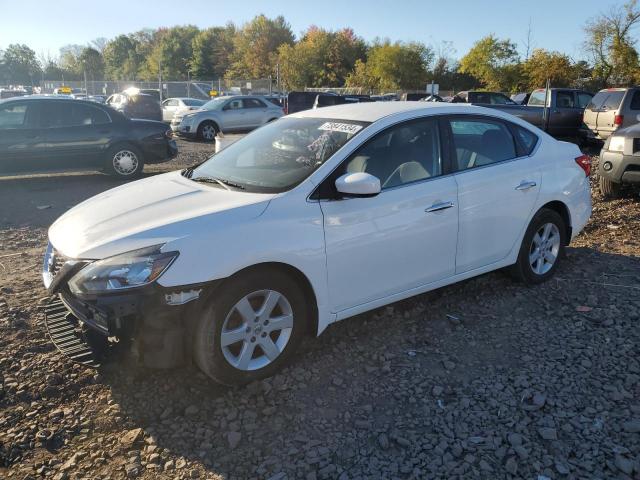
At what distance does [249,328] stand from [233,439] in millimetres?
622

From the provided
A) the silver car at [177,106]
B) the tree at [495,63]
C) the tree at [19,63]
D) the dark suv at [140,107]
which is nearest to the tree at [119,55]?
the tree at [19,63]

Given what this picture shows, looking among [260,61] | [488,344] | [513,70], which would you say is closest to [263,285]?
[488,344]

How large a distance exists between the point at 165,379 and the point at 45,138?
761 centimetres

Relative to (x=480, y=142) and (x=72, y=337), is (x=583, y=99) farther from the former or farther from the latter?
(x=72, y=337)

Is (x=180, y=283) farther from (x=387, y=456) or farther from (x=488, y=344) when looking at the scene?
(x=488, y=344)

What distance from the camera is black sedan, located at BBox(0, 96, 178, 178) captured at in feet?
30.2

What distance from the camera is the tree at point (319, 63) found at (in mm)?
58250

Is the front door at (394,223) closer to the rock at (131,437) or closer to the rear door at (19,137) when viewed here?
the rock at (131,437)

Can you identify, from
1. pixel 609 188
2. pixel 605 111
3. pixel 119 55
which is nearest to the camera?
pixel 609 188

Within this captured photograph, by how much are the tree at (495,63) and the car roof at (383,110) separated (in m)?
41.6

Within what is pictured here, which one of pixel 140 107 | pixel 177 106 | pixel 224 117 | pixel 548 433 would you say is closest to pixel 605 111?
pixel 224 117

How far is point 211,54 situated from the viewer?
250 ft

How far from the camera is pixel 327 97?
60.6 ft

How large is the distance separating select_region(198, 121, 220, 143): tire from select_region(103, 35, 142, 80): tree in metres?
87.5
